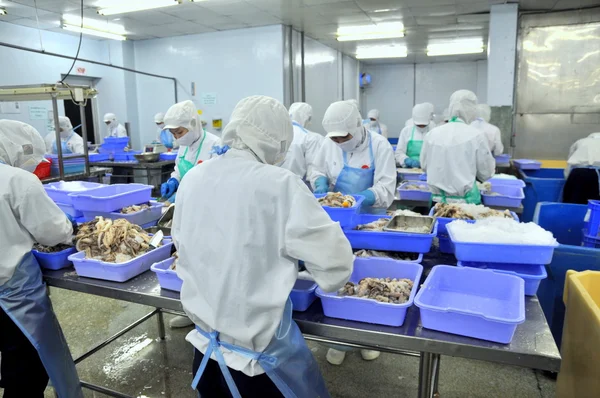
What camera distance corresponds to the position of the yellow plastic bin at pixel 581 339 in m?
1.70

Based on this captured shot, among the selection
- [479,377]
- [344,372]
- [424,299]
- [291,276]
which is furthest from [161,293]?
A: [479,377]

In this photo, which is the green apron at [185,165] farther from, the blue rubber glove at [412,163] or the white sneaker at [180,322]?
the blue rubber glove at [412,163]

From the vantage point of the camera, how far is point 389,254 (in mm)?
2270

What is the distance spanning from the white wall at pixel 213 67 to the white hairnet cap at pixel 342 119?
4.85 m

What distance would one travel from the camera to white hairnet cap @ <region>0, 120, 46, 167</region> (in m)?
2.47

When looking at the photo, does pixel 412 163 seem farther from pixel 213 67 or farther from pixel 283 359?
pixel 283 359

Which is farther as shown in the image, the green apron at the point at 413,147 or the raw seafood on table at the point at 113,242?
the green apron at the point at 413,147

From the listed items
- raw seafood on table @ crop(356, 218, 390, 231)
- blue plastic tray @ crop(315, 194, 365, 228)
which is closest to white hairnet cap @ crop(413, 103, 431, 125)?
raw seafood on table @ crop(356, 218, 390, 231)

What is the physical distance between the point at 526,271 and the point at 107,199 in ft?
8.07

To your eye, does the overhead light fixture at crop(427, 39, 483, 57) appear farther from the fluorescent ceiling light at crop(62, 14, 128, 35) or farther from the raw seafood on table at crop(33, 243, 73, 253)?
the raw seafood on table at crop(33, 243, 73, 253)

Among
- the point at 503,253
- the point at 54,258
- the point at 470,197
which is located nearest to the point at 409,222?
the point at 503,253

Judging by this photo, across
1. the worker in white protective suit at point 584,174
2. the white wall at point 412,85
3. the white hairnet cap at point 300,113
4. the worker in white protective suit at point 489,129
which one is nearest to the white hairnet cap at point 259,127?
the white hairnet cap at point 300,113

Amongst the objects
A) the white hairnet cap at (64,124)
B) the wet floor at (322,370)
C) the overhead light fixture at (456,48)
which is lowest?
the wet floor at (322,370)

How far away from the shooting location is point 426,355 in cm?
184
